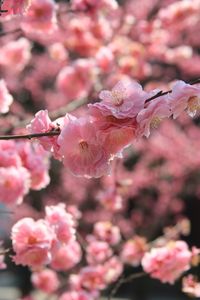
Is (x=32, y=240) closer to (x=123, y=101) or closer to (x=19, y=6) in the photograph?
(x=19, y=6)

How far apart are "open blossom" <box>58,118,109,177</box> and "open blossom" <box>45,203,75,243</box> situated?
3.04 ft

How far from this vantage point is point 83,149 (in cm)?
177

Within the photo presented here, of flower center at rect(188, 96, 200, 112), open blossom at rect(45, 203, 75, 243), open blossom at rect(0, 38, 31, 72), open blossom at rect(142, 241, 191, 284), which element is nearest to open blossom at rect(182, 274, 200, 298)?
open blossom at rect(142, 241, 191, 284)

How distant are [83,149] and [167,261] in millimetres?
1569

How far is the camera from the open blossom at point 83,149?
5.60 feet

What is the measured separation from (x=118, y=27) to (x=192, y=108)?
213 inches

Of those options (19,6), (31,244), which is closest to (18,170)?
(31,244)

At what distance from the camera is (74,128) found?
170cm

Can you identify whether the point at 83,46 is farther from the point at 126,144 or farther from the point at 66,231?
the point at 126,144

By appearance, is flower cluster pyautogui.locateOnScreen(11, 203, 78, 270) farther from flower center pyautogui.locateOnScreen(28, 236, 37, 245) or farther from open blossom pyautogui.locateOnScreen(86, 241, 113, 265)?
open blossom pyautogui.locateOnScreen(86, 241, 113, 265)

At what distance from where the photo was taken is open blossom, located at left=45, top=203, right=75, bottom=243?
2.70m

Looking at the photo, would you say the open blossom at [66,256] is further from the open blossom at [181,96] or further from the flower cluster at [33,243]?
the open blossom at [181,96]

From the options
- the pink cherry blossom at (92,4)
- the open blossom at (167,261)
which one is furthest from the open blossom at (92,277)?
the pink cherry blossom at (92,4)

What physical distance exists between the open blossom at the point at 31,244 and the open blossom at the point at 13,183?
349mm
